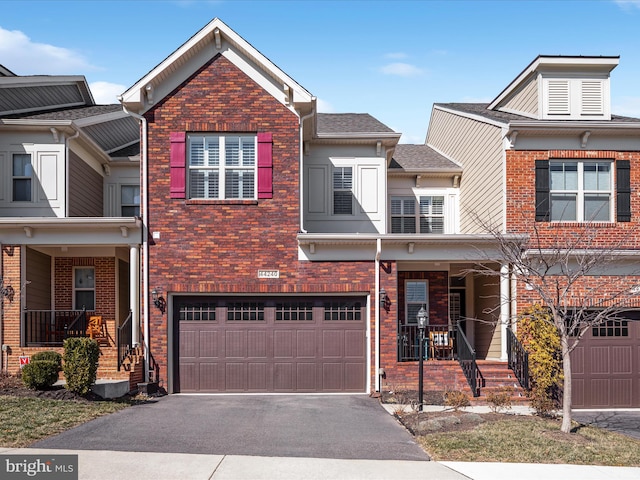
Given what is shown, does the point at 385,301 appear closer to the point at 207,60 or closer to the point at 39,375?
the point at 207,60

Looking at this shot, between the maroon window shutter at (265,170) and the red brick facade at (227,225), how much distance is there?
138 mm

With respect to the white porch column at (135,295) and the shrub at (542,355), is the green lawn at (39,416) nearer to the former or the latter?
the white porch column at (135,295)

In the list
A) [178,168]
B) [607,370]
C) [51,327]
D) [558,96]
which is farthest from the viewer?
[558,96]

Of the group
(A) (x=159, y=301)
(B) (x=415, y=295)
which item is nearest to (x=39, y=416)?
(A) (x=159, y=301)

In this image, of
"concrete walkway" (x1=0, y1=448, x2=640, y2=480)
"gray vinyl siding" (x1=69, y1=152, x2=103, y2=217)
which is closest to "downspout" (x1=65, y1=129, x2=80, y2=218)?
"gray vinyl siding" (x1=69, y1=152, x2=103, y2=217)

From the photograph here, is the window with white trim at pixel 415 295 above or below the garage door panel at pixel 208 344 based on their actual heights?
above

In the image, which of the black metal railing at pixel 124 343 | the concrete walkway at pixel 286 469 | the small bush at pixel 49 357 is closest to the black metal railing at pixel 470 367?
the concrete walkway at pixel 286 469

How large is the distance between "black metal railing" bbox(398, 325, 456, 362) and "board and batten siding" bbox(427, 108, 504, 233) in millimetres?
3108

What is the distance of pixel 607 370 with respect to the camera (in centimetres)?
1723

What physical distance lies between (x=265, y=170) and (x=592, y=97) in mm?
9478

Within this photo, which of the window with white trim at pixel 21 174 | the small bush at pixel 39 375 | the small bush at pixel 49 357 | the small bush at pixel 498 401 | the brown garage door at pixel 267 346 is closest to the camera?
the small bush at pixel 39 375

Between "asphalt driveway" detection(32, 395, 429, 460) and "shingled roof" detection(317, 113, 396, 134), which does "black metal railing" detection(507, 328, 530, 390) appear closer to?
"asphalt driveway" detection(32, 395, 429, 460)

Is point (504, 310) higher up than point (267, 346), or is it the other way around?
point (504, 310)

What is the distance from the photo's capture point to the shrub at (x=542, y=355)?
15.8 m
